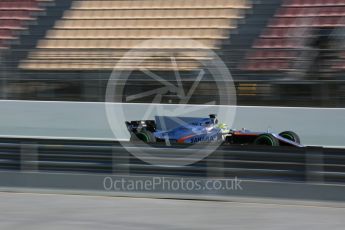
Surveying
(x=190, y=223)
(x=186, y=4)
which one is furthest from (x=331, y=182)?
(x=186, y=4)

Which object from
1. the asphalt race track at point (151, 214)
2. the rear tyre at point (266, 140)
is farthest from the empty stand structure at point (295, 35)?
the asphalt race track at point (151, 214)

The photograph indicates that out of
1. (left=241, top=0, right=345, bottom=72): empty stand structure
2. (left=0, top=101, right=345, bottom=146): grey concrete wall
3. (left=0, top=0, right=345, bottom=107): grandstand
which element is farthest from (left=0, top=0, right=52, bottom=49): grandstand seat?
(left=241, top=0, right=345, bottom=72): empty stand structure

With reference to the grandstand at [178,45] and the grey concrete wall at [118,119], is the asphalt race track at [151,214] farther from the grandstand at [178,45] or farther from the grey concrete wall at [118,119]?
the grandstand at [178,45]

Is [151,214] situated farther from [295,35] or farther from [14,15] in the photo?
[14,15]

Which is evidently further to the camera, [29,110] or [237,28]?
[237,28]

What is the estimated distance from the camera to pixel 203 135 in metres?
9.19

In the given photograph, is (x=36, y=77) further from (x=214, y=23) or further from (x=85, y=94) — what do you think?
(x=214, y=23)

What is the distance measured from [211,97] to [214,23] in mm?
3340

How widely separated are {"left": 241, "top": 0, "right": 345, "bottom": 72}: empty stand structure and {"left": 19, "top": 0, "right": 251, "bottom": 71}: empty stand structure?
2.91 ft

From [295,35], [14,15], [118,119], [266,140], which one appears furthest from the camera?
[14,15]

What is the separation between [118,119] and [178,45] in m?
2.93

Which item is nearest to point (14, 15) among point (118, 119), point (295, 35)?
point (118, 119)

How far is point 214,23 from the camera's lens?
14188 millimetres

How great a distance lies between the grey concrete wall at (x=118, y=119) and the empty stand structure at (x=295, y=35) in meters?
0.84
